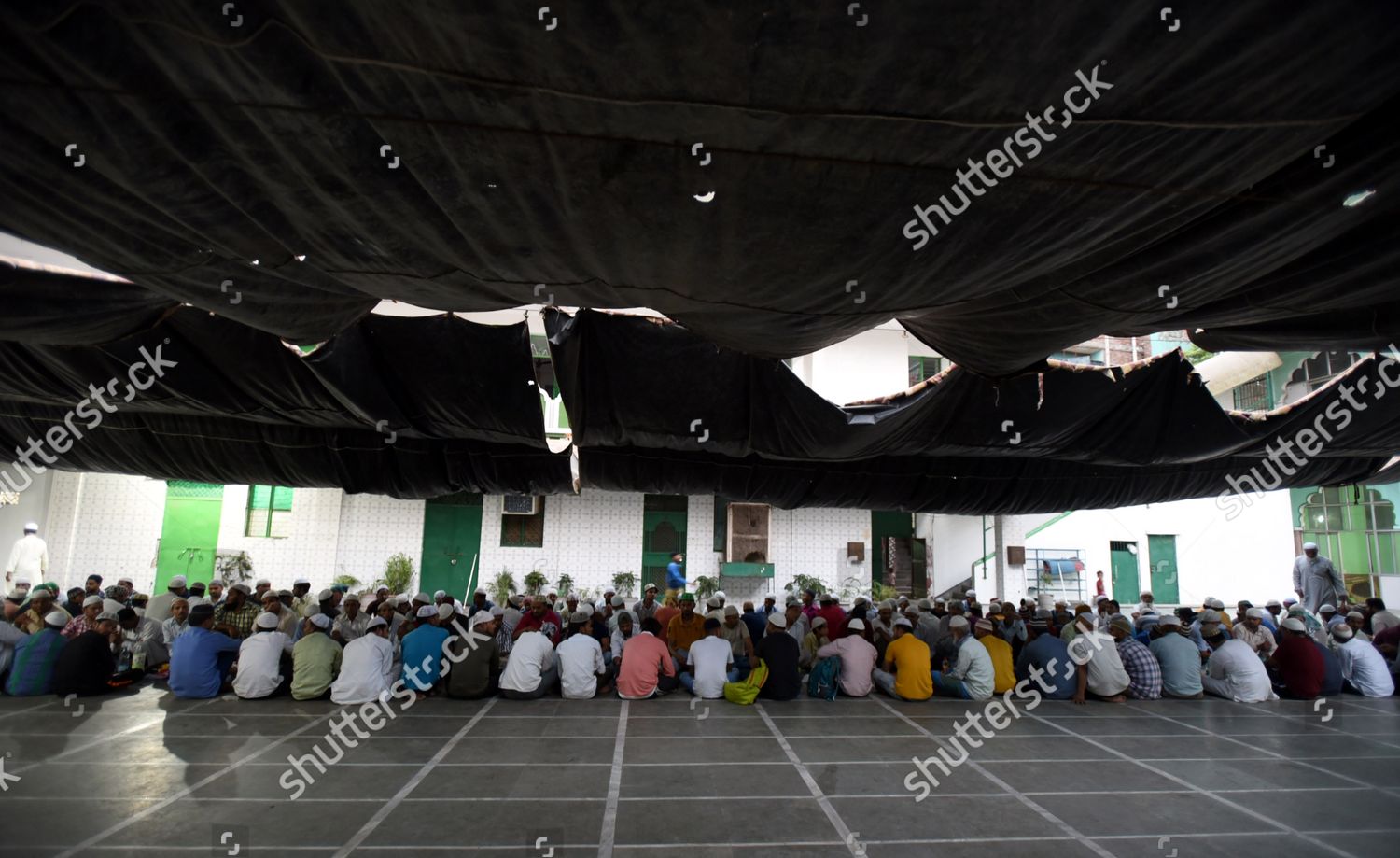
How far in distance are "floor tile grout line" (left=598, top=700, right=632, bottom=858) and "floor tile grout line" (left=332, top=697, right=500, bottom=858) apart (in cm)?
139

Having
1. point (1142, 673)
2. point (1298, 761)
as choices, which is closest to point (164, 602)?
point (1142, 673)

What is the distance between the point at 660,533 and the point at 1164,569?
44.1 ft

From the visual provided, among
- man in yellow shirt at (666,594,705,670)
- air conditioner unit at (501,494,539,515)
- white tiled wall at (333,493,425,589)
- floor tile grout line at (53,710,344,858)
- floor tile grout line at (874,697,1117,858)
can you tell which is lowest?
floor tile grout line at (874,697,1117,858)

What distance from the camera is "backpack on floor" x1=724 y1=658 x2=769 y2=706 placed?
25.5 ft

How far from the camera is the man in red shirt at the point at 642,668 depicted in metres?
7.94

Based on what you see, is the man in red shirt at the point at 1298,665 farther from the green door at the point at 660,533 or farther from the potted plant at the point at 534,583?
the potted plant at the point at 534,583

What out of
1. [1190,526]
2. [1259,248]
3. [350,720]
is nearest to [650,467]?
[350,720]

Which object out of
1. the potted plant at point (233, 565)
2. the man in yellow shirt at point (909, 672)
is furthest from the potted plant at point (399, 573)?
the man in yellow shirt at point (909, 672)

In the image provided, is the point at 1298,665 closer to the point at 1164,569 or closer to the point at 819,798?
the point at 819,798

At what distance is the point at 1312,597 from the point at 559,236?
50.9 ft

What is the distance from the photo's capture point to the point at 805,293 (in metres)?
4.00

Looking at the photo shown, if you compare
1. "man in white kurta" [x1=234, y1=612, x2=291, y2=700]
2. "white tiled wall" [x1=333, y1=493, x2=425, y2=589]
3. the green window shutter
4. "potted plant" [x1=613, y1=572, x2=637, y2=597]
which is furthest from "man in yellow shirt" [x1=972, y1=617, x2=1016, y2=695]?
Result: the green window shutter

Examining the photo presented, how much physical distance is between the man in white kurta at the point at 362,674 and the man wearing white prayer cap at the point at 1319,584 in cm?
1491

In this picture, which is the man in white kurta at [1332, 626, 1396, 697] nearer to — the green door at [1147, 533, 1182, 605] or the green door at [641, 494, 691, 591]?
the green door at [1147, 533, 1182, 605]
